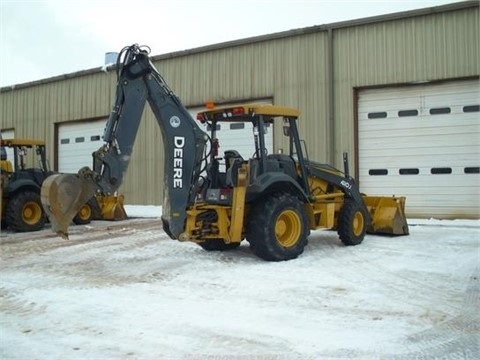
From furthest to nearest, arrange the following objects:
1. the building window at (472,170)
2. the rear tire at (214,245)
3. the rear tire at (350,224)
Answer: the building window at (472,170), the rear tire at (350,224), the rear tire at (214,245)

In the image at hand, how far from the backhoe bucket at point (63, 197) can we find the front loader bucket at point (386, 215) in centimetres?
614

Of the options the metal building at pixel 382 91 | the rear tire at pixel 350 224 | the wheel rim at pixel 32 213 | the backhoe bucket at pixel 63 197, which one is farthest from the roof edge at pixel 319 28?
the backhoe bucket at pixel 63 197

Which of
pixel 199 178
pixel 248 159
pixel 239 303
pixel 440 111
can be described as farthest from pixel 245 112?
pixel 440 111

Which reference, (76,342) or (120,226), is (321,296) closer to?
(76,342)

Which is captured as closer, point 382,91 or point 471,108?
point 471,108

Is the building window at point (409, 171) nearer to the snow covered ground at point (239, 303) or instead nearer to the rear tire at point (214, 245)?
the snow covered ground at point (239, 303)

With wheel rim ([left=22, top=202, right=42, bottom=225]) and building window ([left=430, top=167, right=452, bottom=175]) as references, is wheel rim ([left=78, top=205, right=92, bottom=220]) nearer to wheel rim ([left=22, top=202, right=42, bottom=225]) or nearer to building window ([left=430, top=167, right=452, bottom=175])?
wheel rim ([left=22, top=202, right=42, bottom=225])

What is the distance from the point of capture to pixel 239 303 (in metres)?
5.66

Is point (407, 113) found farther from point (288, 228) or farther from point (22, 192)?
point (22, 192)

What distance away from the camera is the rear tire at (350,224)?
31.4 feet

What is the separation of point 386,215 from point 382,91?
519 cm

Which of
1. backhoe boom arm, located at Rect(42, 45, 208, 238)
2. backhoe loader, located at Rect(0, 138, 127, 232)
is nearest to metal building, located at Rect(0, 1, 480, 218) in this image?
backhoe loader, located at Rect(0, 138, 127, 232)

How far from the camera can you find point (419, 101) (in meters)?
14.4

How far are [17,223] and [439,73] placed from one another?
1172 cm
